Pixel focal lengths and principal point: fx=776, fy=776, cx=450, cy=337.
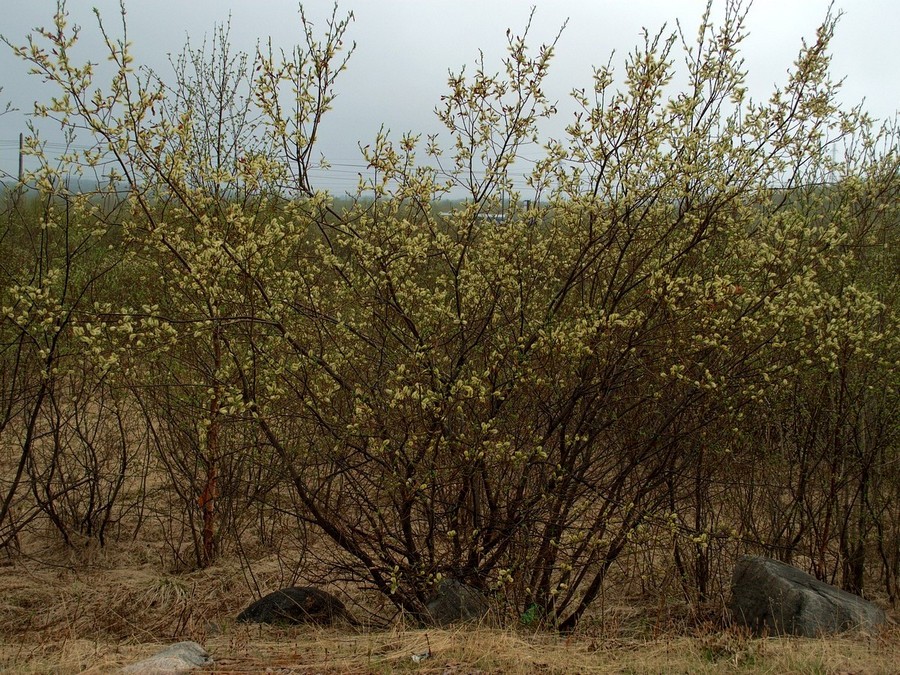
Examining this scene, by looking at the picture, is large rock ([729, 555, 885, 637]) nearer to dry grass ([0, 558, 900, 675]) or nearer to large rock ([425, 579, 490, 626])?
dry grass ([0, 558, 900, 675])

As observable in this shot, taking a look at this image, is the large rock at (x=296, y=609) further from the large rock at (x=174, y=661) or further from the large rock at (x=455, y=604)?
the large rock at (x=174, y=661)

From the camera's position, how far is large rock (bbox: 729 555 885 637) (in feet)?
17.0

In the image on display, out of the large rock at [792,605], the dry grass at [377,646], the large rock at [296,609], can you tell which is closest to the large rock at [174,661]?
the dry grass at [377,646]

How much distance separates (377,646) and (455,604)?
799 mm

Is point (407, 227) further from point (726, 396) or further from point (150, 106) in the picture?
point (726, 396)

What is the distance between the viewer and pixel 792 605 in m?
5.29

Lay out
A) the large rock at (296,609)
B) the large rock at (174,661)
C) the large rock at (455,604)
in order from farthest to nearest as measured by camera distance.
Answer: the large rock at (296,609) < the large rock at (455,604) < the large rock at (174,661)

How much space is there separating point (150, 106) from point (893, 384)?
5.71 metres

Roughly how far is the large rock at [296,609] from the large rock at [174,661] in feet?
4.34

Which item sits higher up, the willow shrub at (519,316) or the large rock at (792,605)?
the willow shrub at (519,316)

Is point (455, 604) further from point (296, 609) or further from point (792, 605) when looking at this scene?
point (792, 605)

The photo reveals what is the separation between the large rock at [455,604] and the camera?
5.05m

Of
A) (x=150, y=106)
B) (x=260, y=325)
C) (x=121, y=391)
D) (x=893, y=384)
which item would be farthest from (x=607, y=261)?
(x=121, y=391)

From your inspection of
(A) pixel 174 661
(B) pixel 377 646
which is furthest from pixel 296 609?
(A) pixel 174 661
